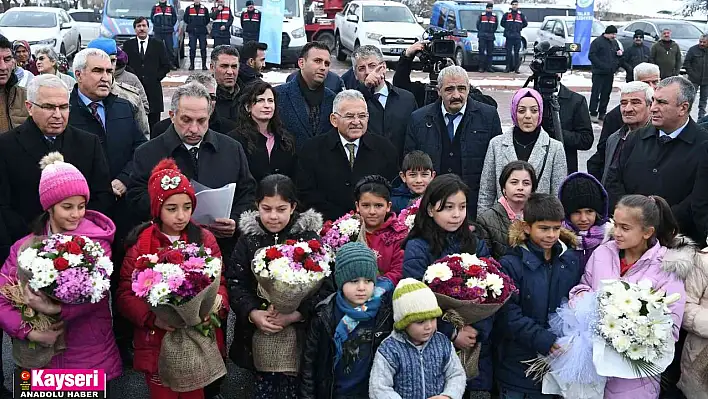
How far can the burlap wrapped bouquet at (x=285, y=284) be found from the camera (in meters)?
4.07

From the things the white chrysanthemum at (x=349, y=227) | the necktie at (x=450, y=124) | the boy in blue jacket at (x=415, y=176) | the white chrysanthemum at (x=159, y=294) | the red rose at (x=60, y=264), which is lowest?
the white chrysanthemum at (x=159, y=294)

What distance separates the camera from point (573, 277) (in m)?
4.52

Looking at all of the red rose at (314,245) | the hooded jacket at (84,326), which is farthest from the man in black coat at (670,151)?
the hooded jacket at (84,326)

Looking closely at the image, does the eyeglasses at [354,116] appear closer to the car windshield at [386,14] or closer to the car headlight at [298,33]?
the car headlight at [298,33]

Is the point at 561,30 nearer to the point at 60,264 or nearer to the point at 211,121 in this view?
the point at 211,121

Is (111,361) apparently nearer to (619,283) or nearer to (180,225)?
(180,225)

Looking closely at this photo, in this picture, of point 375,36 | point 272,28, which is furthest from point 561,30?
point 272,28

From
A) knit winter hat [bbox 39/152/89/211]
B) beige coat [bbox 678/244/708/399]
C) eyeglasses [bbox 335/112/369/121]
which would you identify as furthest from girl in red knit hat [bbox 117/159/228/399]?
beige coat [bbox 678/244/708/399]

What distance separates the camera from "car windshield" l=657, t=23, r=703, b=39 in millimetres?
25922

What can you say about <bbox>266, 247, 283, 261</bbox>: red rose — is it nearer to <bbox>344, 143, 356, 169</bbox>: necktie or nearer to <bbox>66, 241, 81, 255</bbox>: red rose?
<bbox>66, 241, 81, 255</bbox>: red rose

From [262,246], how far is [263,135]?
165 centimetres

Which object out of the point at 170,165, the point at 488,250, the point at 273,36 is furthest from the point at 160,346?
the point at 273,36

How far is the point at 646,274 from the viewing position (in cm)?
442

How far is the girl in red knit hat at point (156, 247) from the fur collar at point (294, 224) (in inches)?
11.1
